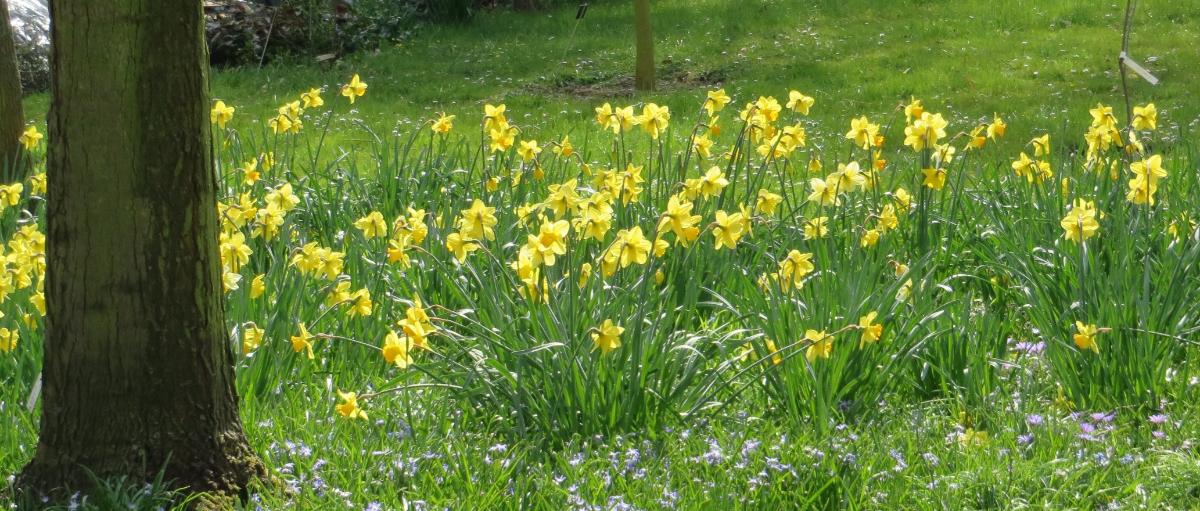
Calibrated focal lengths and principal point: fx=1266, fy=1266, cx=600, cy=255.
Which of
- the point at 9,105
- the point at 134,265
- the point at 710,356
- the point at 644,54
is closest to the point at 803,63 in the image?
the point at 644,54

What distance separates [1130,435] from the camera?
10.3 feet

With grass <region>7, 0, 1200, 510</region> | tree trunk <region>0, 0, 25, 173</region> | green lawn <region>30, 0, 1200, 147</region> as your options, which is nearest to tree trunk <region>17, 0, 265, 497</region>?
grass <region>7, 0, 1200, 510</region>

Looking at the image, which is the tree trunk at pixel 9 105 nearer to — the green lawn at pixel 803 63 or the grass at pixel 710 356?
the grass at pixel 710 356

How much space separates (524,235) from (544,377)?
4.18 ft

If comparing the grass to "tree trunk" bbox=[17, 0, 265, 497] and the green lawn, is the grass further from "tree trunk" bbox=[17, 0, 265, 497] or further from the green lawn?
the green lawn

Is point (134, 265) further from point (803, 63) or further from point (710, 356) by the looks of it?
point (803, 63)

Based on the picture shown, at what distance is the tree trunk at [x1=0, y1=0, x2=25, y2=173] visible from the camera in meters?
6.22

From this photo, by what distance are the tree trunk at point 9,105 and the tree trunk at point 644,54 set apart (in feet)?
15.0

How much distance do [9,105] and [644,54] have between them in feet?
15.8

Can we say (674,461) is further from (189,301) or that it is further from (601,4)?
(601,4)

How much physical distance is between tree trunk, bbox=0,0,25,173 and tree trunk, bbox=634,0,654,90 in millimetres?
4575

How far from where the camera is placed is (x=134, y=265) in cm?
269

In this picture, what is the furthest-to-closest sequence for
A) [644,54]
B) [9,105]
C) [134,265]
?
1. [644,54]
2. [9,105]
3. [134,265]

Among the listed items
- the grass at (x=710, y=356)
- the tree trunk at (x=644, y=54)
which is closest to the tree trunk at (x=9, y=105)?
the grass at (x=710, y=356)
